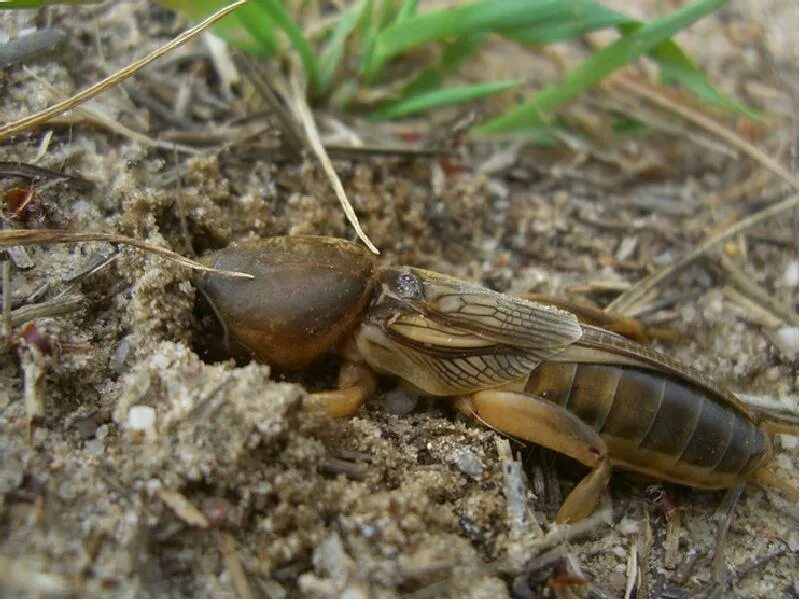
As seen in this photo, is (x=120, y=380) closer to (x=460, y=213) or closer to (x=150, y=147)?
(x=150, y=147)

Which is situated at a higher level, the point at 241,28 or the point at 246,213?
the point at 241,28

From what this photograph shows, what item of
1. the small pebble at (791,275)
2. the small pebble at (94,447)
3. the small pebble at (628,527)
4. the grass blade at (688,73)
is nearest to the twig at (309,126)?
the small pebble at (94,447)

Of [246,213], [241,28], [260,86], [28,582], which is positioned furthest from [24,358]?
[241,28]

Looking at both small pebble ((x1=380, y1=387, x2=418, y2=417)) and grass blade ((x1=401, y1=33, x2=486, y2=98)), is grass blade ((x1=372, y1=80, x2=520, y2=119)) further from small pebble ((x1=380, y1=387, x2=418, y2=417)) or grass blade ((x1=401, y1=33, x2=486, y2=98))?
small pebble ((x1=380, y1=387, x2=418, y2=417))

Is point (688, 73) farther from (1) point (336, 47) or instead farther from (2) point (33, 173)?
(2) point (33, 173)

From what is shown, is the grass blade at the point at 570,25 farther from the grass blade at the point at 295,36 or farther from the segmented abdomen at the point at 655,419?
the segmented abdomen at the point at 655,419

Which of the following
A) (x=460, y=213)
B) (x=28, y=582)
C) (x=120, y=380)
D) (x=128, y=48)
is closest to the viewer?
(x=28, y=582)
